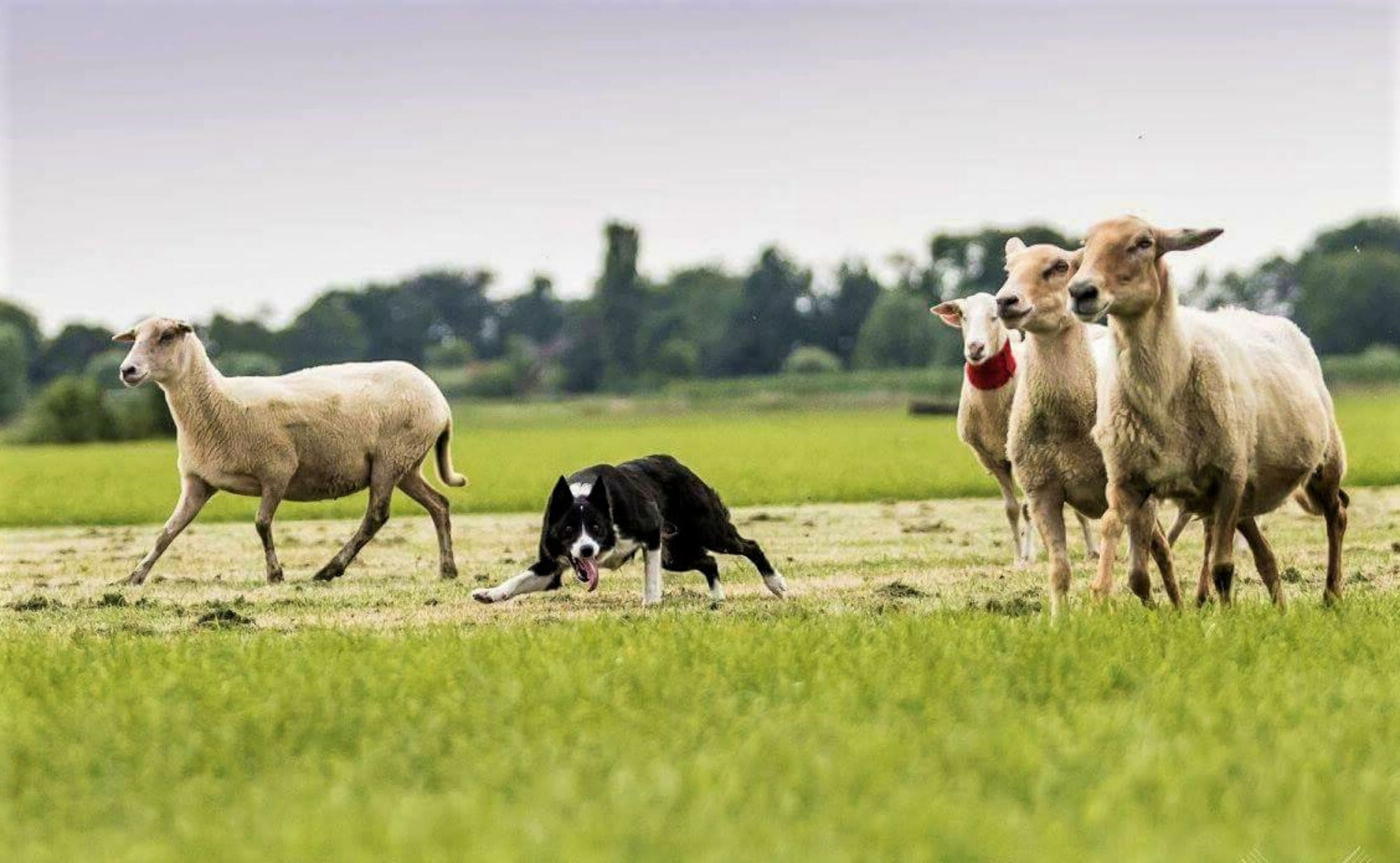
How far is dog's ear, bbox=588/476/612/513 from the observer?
35.9 ft

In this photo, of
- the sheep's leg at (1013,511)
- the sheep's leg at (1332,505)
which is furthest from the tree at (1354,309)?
the sheep's leg at (1332,505)

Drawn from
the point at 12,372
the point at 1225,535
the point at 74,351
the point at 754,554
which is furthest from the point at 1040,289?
the point at 74,351

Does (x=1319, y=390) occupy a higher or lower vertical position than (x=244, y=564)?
higher

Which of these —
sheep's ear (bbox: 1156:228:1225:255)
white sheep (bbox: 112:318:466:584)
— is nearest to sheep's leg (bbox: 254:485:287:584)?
white sheep (bbox: 112:318:466:584)

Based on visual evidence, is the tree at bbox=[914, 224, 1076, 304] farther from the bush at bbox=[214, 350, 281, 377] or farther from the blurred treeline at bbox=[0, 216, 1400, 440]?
the bush at bbox=[214, 350, 281, 377]

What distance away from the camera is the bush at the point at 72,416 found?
7844cm

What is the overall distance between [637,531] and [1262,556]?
3.66 m

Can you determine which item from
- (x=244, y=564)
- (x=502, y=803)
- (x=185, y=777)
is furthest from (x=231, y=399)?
(x=502, y=803)

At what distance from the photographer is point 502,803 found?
492 cm

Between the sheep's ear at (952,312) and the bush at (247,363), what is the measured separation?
4709cm

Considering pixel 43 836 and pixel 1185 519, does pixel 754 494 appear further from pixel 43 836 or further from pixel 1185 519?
pixel 43 836

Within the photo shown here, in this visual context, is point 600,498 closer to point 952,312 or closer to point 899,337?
point 952,312

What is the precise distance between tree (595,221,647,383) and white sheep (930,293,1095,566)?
3647 inches

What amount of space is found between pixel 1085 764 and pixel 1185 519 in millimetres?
6903
